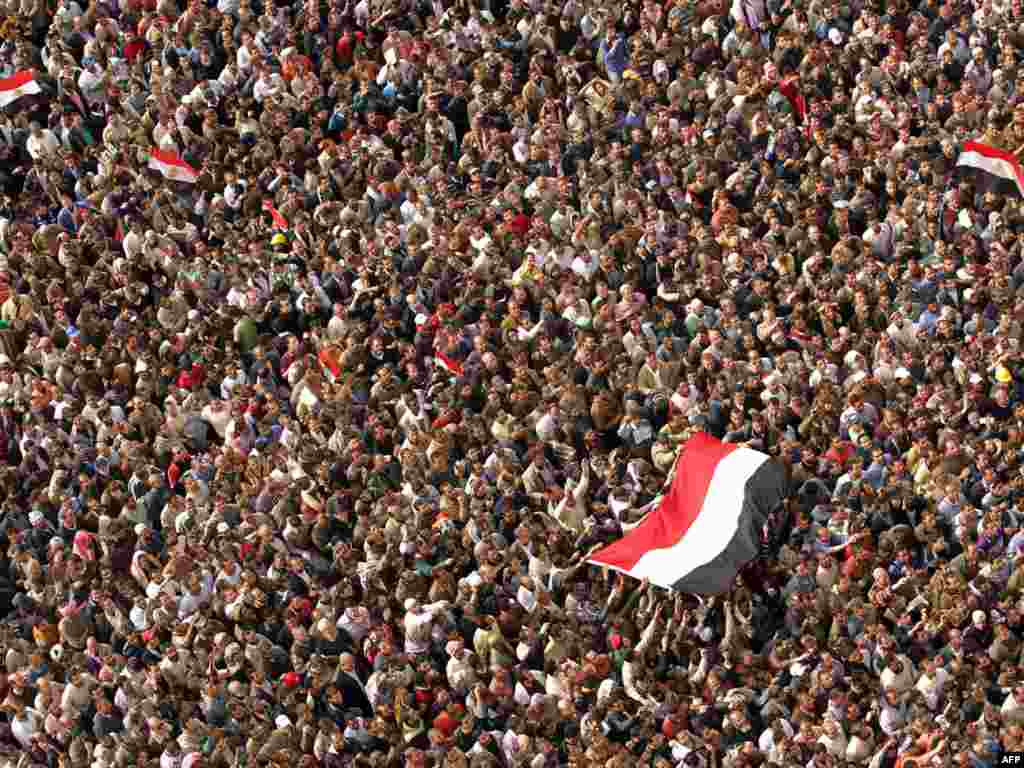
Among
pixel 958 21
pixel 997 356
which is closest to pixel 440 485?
pixel 997 356

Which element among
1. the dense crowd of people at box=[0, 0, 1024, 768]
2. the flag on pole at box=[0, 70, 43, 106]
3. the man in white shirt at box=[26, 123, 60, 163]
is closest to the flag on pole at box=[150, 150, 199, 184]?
the dense crowd of people at box=[0, 0, 1024, 768]

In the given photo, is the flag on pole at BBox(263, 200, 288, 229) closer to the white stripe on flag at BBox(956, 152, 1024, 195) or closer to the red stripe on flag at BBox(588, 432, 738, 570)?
the red stripe on flag at BBox(588, 432, 738, 570)

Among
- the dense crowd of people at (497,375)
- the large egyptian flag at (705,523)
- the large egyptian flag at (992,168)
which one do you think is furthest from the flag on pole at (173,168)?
the large egyptian flag at (992,168)

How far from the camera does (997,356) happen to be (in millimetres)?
37062

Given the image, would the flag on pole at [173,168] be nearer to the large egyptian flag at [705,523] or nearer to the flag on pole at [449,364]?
the flag on pole at [449,364]

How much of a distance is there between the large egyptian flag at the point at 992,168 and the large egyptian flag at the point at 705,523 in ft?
20.1

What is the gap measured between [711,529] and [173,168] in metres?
12.3

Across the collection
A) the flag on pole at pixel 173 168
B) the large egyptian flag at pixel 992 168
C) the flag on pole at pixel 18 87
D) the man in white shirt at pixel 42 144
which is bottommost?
the large egyptian flag at pixel 992 168

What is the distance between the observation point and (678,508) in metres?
36.4

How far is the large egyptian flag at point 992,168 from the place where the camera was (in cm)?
3978

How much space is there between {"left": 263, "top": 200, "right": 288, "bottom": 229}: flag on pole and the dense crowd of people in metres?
0.05

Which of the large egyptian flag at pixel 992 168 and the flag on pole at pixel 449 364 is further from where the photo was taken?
the large egyptian flag at pixel 992 168

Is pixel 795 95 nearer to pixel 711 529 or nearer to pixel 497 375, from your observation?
pixel 497 375

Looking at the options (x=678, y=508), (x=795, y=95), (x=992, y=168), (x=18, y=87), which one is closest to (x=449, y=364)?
(x=678, y=508)
